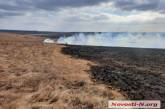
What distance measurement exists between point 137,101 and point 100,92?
1.82 metres

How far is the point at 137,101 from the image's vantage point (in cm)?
1048

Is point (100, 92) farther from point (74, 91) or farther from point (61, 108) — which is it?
point (61, 108)

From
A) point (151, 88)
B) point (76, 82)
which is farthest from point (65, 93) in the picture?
point (151, 88)

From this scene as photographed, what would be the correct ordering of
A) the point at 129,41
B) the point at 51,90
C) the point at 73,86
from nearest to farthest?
the point at 51,90
the point at 73,86
the point at 129,41

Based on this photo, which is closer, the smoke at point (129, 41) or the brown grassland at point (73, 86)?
the brown grassland at point (73, 86)

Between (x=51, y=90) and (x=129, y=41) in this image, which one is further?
(x=129, y=41)

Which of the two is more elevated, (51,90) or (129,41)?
(129,41)

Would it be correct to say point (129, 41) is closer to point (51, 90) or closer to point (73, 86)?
point (73, 86)

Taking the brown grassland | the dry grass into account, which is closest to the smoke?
the brown grassland

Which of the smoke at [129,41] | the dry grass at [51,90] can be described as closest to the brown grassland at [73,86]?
the dry grass at [51,90]

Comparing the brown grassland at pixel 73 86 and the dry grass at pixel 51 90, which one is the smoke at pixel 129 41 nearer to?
the brown grassland at pixel 73 86

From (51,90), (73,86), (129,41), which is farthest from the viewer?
(129,41)

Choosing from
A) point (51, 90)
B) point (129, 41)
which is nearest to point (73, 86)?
point (51, 90)

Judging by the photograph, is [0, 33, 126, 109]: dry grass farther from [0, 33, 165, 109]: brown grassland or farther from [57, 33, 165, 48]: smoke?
[57, 33, 165, 48]: smoke
